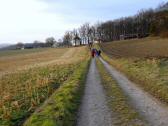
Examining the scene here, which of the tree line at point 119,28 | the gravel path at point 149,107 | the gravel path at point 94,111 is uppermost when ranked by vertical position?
the tree line at point 119,28

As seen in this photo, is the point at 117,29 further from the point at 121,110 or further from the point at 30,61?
the point at 121,110

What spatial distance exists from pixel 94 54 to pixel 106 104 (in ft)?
172

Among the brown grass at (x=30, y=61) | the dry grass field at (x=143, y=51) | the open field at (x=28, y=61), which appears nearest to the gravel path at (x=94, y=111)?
the dry grass field at (x=143, y=51)

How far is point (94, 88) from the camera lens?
20.1 m

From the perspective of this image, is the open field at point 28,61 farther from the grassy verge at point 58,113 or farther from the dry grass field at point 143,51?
the grassy verge at point 58,113

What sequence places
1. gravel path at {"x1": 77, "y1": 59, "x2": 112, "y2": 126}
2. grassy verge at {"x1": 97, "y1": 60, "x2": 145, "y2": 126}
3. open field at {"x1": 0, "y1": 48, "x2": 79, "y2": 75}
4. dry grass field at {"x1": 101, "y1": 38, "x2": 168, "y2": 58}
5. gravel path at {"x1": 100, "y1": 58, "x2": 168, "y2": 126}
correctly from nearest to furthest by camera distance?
1. grassy verge at {"x1": 97, "y1": 60, "x2": 145, "y2": 126}
2. gravel path at {"x1": 100, "y1": 58, "x2": 168, "y2": 126}
3. gravel path at {"x1": 77, "y1": 59, "x2": 112, "y2": 126}
4. dry grass field at {"x1": 101, "y1": 38, "x2": 168, "y2": 58}
5. open field at {"x1": 0, "y1": 48, "x2": 79, "y2": 75}

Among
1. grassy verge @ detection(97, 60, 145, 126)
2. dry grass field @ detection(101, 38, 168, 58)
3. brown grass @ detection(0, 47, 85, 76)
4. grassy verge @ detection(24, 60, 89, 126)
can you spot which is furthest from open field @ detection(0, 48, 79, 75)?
grassy verge @ detection(24, 60, 89, 126)

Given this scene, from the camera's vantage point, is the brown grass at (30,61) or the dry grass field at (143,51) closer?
the dry grass field at (143,51)

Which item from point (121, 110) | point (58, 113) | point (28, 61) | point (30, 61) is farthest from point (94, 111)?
point (28, 61)

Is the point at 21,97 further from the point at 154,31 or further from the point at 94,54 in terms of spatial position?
the point at 154,31

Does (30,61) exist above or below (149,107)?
below

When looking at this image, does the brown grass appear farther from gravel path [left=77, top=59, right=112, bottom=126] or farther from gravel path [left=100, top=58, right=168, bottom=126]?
gravel path [left=100, top=58, right=168, bottom=126]

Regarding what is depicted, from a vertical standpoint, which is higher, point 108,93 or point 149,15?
point 149,15

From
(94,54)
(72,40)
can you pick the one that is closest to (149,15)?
(72,40)
